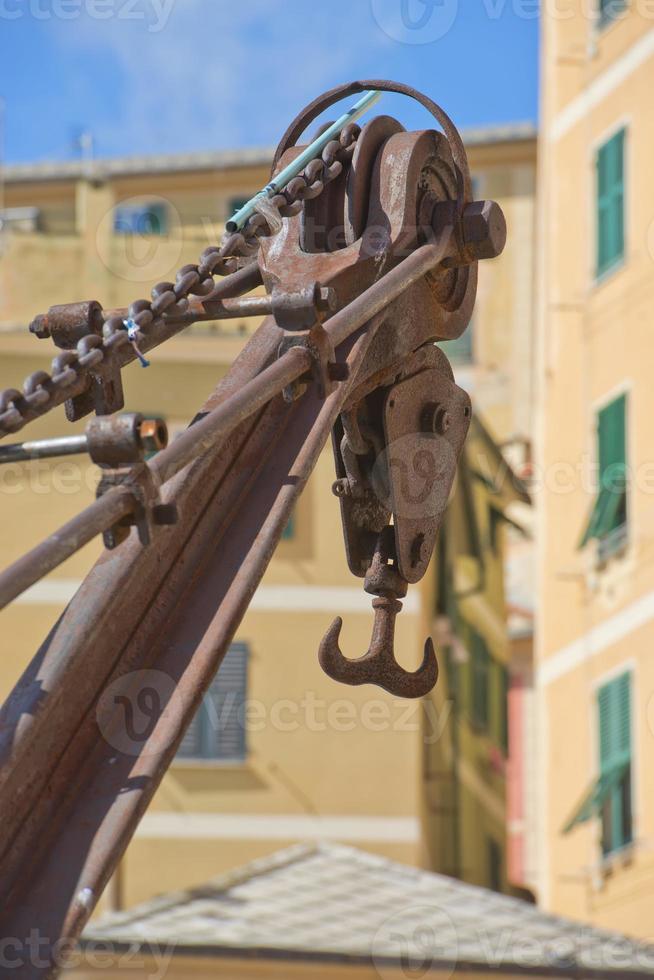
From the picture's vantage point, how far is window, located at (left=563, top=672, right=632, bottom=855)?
19.7m

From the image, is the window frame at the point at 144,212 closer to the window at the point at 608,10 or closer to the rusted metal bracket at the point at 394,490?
the window at the point at 608,10

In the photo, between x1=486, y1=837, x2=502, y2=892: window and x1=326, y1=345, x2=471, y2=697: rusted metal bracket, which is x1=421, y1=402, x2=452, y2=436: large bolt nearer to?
x1=326, y1=345, x2=471, y2=697: rusted metal bracket

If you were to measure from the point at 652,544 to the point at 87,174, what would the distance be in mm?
13318

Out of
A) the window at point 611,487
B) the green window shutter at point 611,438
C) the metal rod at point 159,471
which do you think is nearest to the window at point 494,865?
the window at point 611,487

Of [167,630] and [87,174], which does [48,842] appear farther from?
[87,174]

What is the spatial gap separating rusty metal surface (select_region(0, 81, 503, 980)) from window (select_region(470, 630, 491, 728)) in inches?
867

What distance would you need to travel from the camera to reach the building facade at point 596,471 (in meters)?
19.6

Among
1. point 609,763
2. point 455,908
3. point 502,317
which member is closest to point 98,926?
point 455,908

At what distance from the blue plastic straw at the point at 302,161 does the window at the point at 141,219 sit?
22.1 meters

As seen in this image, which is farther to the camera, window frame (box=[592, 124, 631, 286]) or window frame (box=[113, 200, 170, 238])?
window frame (box=[113, 200, 170, 238])

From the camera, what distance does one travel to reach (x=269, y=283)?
3574mm

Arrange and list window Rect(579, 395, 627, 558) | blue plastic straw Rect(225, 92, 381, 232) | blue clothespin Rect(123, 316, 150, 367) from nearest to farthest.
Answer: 1. blue clothespin Rect(123, 316, 150, 367)
2. blue plastic straw Rect(225, 92, 381, 232)
3. window Rect(579, 395, 627, 558)

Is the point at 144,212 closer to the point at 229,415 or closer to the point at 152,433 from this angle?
→ the point at 229,415

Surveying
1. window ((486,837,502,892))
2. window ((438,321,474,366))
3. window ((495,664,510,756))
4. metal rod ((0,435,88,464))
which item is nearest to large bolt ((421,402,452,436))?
metal rod ((0,435,88,464))
